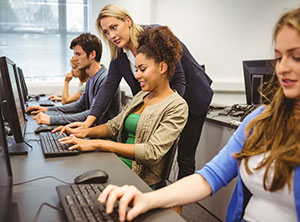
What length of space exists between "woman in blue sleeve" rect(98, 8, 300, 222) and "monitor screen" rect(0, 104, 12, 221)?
0.84ft

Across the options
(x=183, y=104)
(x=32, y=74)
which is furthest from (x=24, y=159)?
A: (x=32, y=74)

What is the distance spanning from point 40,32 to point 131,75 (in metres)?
3.05

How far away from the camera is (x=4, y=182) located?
39.8 inches

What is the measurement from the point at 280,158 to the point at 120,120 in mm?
1095

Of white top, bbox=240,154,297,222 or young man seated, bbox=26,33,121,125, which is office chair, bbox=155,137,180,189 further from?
young man seated, bbox=26,33,121,125

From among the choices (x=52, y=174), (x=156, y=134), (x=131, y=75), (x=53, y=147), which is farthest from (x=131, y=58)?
(x=52, y=174)

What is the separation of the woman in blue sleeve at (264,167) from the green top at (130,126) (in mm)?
701

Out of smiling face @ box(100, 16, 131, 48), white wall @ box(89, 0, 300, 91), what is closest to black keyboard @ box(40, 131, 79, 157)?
smiling face @ box(100, 16, 131, 48)

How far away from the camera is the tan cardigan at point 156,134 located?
58.4 inches

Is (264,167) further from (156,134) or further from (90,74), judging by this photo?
(90,74)

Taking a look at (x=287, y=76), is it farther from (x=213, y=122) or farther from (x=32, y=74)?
Answer: (x=32, y=74)

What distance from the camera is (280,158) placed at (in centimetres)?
86

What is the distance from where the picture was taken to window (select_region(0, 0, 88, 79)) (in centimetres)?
453

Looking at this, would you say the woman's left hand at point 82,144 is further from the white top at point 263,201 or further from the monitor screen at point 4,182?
the white top at point 263,201
